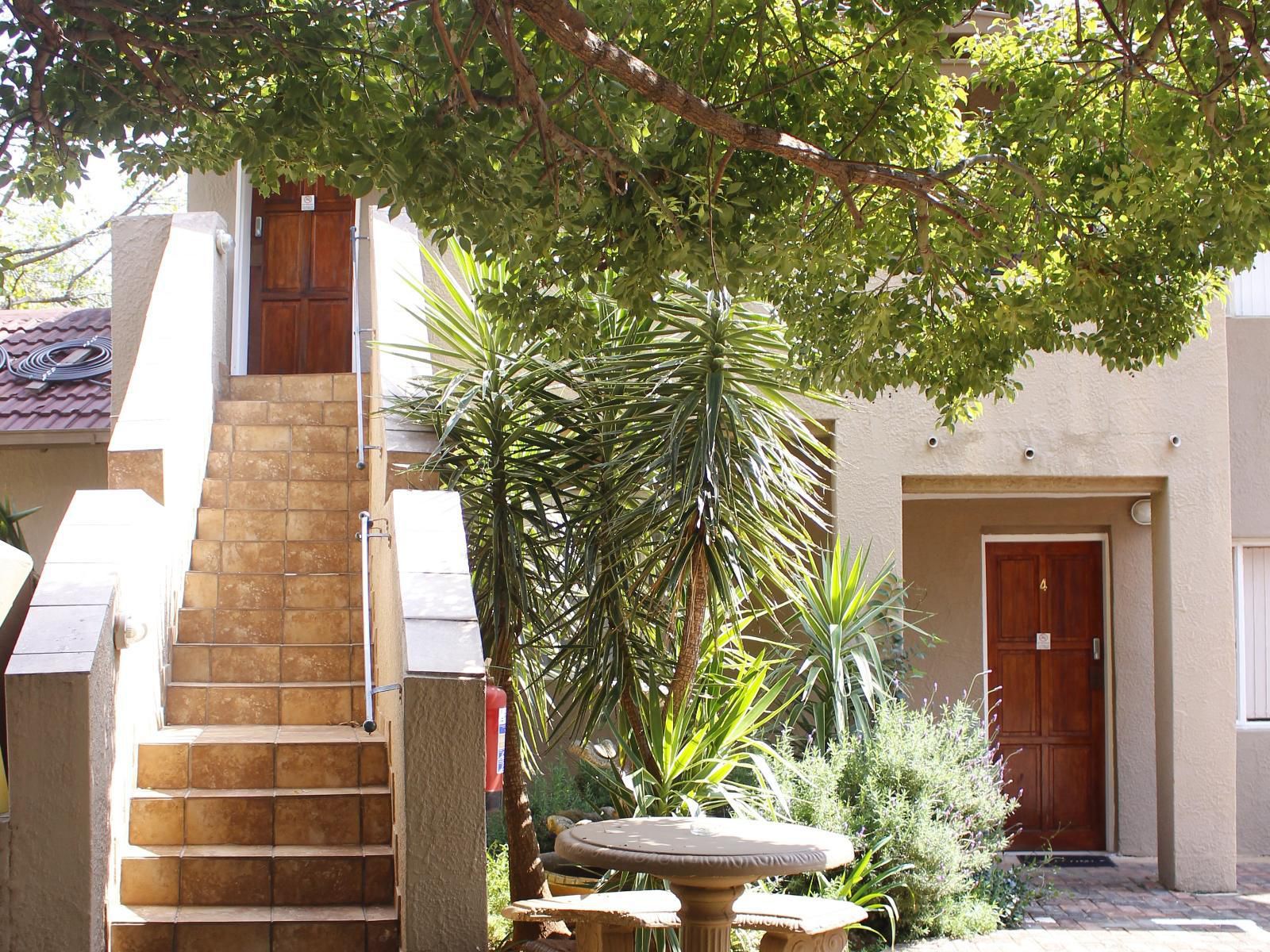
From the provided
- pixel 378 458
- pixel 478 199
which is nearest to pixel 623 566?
pixel 378 458

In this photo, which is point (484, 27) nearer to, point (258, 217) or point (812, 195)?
point (812, 195)

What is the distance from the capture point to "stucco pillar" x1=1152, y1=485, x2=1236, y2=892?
365 inches

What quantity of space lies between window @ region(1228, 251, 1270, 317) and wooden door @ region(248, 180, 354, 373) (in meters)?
7.71

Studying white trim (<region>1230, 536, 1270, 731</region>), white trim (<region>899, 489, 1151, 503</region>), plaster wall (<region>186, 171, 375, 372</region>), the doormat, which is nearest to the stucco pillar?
white trim (<region>899, 489, 1151, 503</region>)

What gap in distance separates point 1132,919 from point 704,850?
4.84 metres

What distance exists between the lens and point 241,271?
1102cm

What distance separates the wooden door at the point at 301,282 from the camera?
36.9 ft

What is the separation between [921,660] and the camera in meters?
11.0

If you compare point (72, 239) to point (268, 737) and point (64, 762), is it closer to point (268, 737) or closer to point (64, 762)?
point (268, 737)

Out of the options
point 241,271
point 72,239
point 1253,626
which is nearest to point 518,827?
point 241,271

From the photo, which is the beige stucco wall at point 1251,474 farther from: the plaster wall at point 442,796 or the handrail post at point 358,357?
the plaster wall at point 442,796

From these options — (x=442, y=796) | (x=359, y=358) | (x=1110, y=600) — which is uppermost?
(x=359, y=358)

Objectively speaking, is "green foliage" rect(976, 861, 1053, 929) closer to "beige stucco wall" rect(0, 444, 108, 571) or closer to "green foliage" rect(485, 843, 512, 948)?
Result: "green foliage" rect(485, 843, 512, 948)

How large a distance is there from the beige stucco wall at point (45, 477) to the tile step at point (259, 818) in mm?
5844
